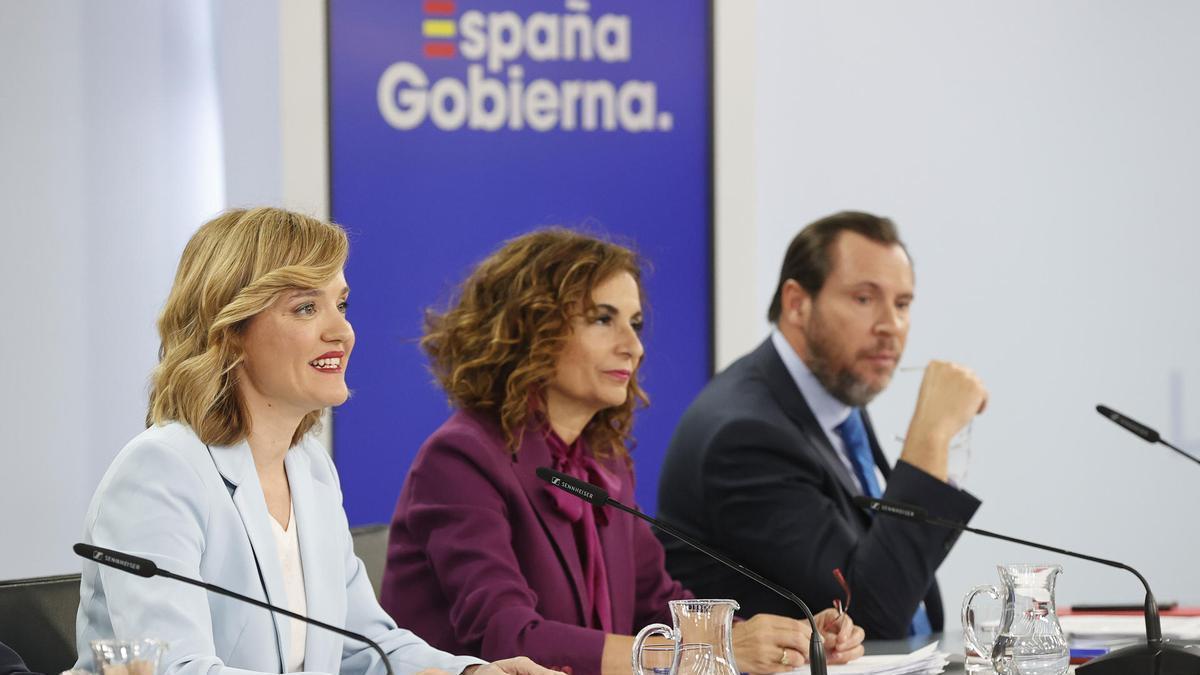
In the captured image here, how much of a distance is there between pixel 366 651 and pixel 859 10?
2779 mm

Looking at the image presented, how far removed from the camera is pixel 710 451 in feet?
9.12

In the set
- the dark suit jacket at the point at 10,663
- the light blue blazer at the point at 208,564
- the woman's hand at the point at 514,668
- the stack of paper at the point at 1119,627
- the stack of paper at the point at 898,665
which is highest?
the light blue blazer at the point at 208,564

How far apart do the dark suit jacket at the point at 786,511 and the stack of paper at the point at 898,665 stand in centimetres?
37

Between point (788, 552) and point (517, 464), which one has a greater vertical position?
point (517, 464)

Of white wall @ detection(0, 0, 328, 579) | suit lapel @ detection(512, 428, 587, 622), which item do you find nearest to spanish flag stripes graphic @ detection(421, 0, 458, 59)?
white wall @ detection(0, 0, 328, 579)

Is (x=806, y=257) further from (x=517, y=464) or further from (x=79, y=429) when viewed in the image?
(x=79, y=429)

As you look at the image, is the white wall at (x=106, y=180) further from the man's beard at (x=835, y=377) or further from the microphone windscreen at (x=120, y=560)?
the microphone windscreen at (x=120, y=560)

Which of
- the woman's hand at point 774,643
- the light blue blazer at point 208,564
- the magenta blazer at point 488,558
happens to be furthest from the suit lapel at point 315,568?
the woman's hand at point 774,643

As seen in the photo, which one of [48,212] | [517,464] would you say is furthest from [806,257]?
[48,212]

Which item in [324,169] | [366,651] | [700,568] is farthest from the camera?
[324,169]

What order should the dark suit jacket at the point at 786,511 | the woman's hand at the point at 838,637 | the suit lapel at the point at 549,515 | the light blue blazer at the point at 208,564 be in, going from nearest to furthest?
the light blue blazer at the point at 208,564, the woman's hand at the point at 838,637, the suit lapel at the point at 549,515, the dark suit jacket at the point at 786,511

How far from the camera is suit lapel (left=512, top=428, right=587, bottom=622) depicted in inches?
95.7

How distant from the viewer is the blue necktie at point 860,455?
9.68ft

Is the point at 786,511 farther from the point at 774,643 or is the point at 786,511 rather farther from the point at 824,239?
the point at 824,239
